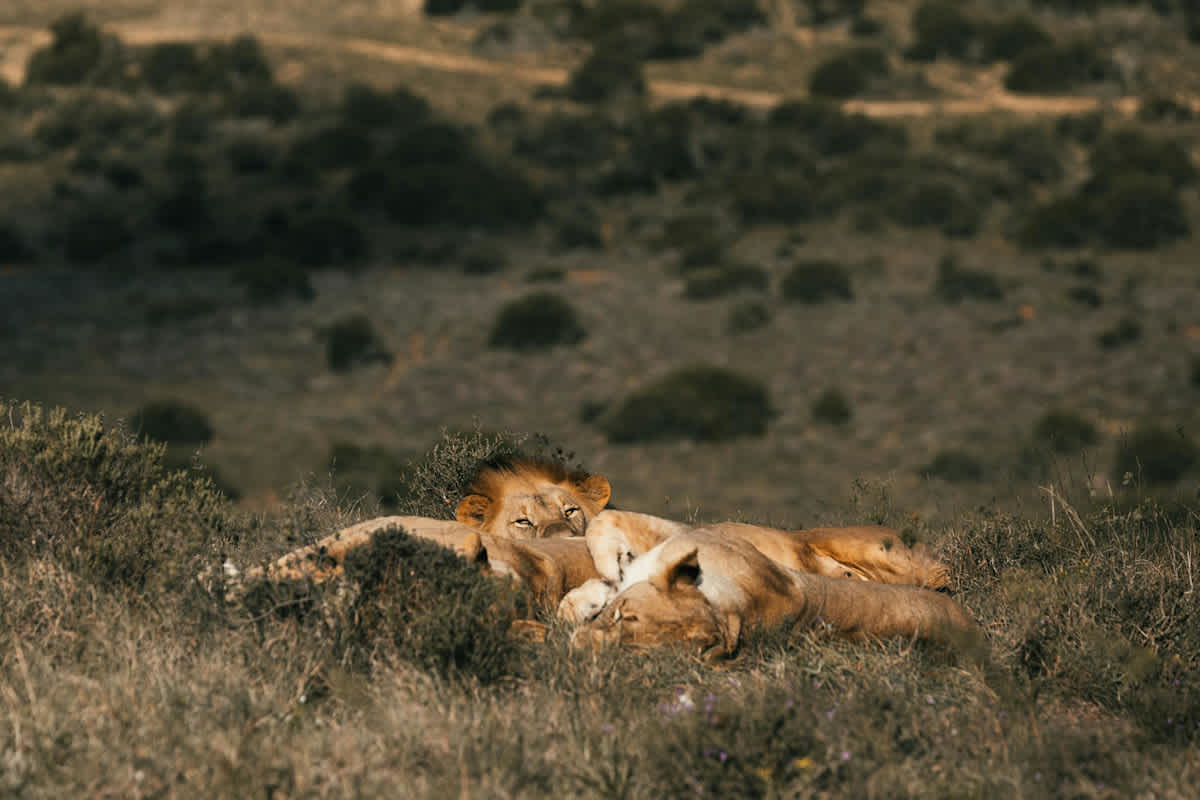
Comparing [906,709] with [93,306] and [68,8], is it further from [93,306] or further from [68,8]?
[68,8]

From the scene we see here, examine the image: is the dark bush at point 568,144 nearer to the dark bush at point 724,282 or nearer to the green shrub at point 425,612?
the dark bush at point 724,282

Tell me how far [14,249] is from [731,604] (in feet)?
149

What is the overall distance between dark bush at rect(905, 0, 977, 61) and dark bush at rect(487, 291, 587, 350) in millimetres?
33898

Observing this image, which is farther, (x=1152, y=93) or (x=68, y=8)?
(x=68, y=8)

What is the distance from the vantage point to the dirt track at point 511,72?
5803 cm

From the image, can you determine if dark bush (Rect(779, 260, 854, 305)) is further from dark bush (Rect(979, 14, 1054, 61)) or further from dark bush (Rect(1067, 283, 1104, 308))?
dark bush (Rect(979, 14, 1054, 61))

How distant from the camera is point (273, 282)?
136 feet

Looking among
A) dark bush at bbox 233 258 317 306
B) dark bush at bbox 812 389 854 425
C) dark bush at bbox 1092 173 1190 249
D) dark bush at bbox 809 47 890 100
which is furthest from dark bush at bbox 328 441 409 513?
dark bush at bbox 809 47 890 100

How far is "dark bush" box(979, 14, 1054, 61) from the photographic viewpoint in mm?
62625

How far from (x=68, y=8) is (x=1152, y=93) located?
58768 millimetres

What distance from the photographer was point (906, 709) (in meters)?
4.70

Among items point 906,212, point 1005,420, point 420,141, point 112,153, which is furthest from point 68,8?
point 1005,420

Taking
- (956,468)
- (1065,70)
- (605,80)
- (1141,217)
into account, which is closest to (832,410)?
(956,468)

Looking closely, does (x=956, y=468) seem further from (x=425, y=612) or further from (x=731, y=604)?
(x=425, y=612)
